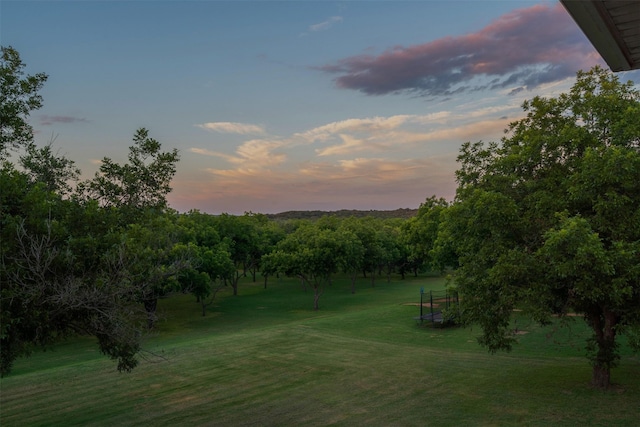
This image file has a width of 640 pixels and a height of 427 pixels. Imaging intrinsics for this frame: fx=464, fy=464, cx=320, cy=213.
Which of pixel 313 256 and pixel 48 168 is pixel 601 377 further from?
pixel 313 256

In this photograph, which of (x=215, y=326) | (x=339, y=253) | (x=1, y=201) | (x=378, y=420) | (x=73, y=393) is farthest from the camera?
(x=339, y=253)

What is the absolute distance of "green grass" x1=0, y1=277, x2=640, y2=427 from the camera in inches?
585

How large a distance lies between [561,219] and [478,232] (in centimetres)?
354

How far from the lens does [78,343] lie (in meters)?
34.2

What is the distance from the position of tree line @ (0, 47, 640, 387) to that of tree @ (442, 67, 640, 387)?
0.05 meters

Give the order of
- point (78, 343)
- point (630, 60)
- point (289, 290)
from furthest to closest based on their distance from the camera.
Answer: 1. point (289, 290)
2. point (78, 343)
3. point (630, 60)

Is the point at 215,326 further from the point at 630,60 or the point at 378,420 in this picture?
the point at 630,60

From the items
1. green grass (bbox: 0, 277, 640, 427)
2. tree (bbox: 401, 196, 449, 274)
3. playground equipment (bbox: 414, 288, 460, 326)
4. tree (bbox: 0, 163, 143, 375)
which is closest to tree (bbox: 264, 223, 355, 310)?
tree (bbox: 401, 196, 449, 274)

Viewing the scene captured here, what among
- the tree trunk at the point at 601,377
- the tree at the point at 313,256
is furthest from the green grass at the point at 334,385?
the tree at the point at 313,256

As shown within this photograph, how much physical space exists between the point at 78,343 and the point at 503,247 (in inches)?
1239

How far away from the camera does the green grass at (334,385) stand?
1487cm

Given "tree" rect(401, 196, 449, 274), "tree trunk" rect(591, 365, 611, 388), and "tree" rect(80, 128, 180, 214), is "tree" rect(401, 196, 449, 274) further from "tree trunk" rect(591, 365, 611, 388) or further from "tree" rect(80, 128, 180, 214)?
"tree" rect(80, 128, 180, 214)

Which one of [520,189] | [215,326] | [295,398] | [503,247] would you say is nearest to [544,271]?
[503,247]

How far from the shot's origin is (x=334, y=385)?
731 inches
